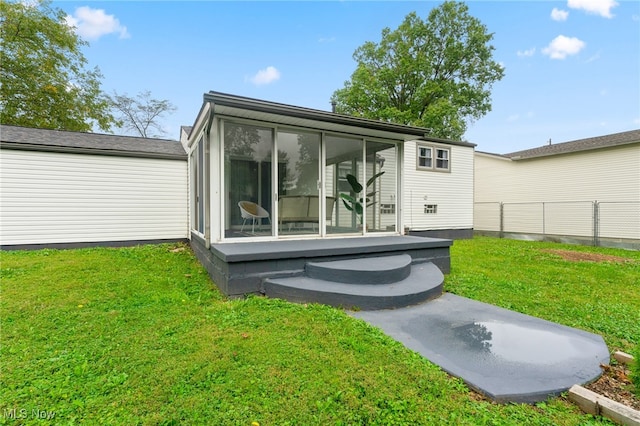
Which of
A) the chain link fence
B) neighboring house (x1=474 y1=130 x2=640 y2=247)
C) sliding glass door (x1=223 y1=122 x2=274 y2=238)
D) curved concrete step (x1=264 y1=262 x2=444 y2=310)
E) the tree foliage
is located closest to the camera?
curved concrete step (x1=264 y1=262 x2=444 y2=310)

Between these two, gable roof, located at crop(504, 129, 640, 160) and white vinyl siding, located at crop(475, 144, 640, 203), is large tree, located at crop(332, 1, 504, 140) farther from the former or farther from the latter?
gable roof, located at crop(504, 129, 640, 160)

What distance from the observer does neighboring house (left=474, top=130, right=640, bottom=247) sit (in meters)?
10.2

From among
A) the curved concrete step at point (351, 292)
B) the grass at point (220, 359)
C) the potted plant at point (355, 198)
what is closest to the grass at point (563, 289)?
the grass at point (220, 359)

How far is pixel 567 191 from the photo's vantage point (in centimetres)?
1177

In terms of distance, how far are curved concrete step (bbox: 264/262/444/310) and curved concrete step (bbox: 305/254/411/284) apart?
7cm

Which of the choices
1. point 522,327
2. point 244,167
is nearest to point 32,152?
point 244,167

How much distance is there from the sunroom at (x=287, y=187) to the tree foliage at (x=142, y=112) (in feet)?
64.9

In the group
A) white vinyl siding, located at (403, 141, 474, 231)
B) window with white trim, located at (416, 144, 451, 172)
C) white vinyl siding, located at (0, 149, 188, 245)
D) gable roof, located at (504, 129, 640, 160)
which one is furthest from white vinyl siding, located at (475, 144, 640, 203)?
white vinyl siding, located at (0, 149, 188, 245)

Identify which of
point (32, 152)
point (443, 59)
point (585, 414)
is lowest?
point (585, 414)

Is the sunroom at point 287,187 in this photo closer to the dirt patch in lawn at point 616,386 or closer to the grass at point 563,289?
the grass at point 563,289

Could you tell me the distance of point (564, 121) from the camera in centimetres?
1862

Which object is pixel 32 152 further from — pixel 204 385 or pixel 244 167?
pixel 204 385

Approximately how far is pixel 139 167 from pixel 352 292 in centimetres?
707

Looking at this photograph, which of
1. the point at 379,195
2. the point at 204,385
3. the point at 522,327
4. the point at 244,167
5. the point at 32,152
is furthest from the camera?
the point at 32,152
